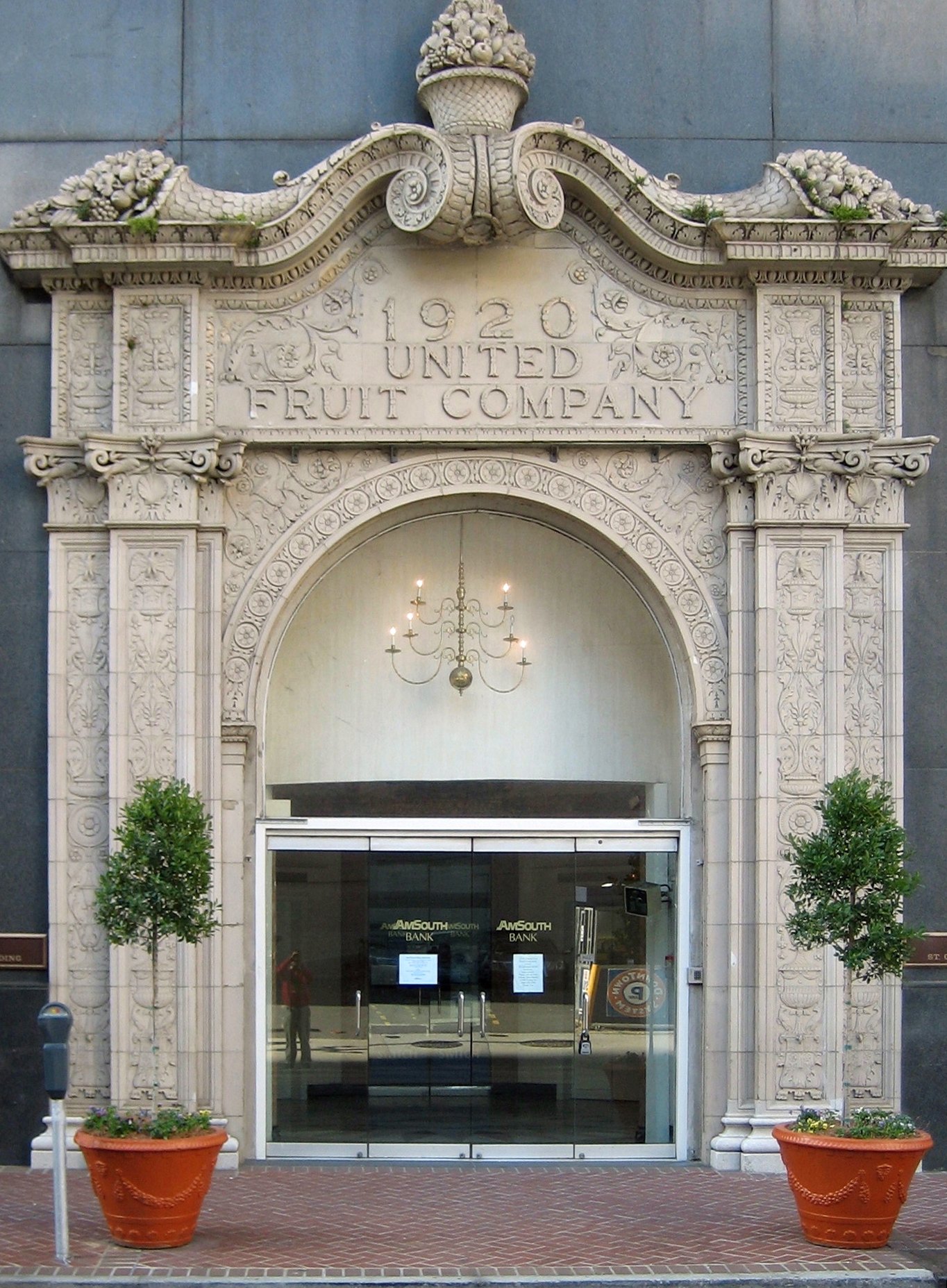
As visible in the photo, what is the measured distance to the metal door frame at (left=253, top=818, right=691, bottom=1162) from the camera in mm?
15383

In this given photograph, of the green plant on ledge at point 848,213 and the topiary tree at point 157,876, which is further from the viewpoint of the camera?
the green plant on ledge at point 848,213

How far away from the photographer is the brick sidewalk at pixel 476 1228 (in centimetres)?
1122

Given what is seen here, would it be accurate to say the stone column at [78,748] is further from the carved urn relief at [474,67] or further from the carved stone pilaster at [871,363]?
the carved stone pilaster at [871,363]

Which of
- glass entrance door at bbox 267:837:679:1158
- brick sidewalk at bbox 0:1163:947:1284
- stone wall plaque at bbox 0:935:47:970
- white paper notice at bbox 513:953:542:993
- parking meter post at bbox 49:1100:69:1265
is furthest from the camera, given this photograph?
white paper notice at bbox 513:953:542:993

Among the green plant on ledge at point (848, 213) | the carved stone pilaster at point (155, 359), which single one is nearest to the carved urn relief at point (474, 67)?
the carved stone pilaster at point (155, 359)

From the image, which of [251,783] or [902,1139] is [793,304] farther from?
[902,1139]

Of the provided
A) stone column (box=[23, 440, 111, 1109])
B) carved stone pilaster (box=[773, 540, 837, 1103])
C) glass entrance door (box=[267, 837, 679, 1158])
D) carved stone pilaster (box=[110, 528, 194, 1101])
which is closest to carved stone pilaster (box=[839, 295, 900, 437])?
carved stone pilaster (box=[773, 540, 837, 1103])

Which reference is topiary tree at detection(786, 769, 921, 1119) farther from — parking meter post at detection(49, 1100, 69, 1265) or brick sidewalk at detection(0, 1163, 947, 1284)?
parking meter post at detection(49, 1100, 69, 1265)

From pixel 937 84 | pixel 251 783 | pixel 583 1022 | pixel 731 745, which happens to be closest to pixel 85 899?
pixel 251 783

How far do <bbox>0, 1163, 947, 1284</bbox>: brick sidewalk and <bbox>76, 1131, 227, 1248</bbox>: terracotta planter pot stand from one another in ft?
0.51

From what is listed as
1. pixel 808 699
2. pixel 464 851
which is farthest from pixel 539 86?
pixel 464 851

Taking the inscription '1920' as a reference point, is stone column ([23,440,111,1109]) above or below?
below

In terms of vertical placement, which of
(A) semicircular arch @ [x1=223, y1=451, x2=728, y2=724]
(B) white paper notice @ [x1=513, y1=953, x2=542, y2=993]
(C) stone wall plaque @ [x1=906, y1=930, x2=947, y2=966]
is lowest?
(B) white paper notice @ [x1=513, y1=953, x2=542, y2=993]

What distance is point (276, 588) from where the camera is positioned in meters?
15.4
